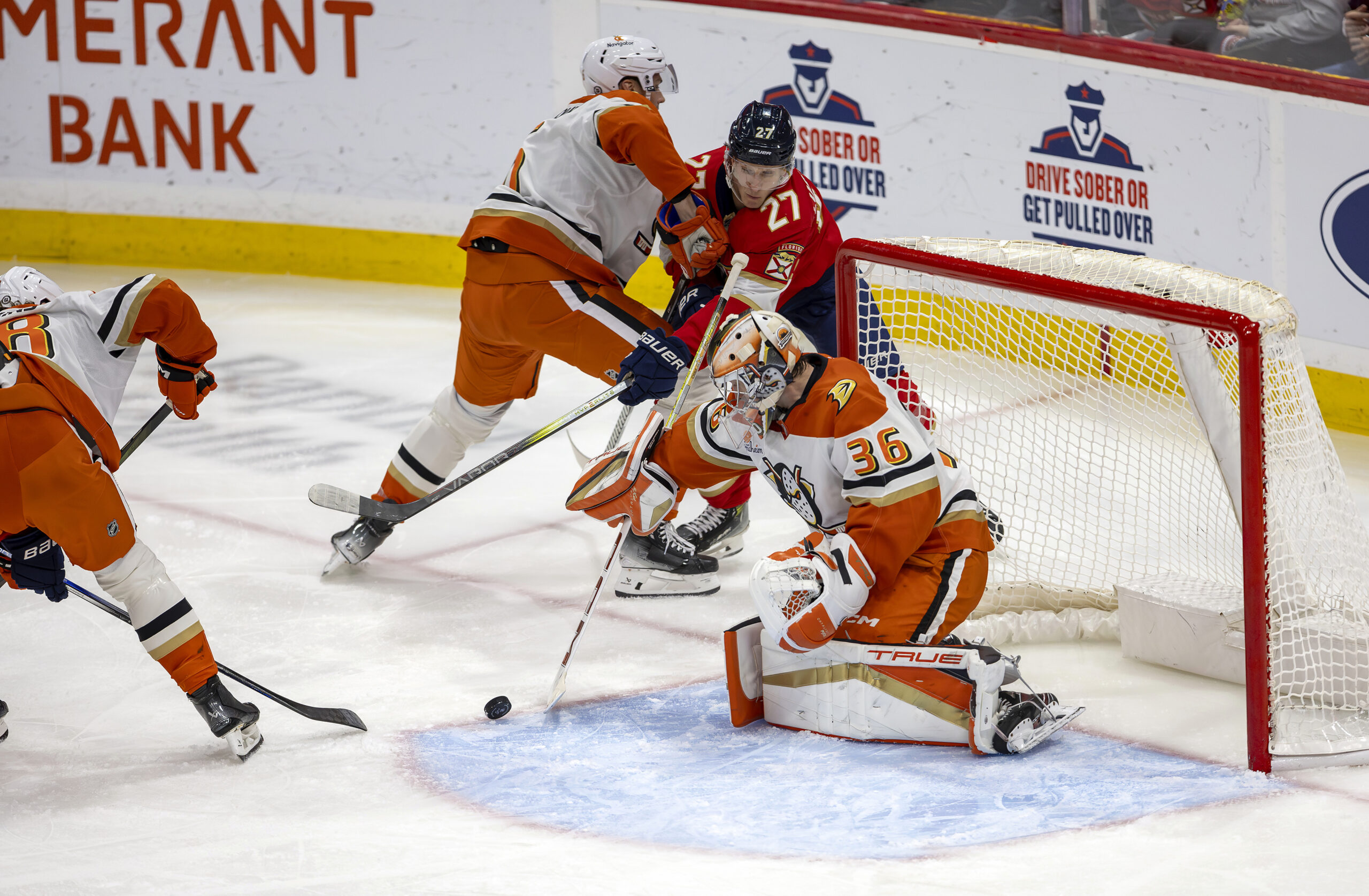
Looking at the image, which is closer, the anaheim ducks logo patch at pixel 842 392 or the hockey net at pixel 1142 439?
the hockey net at pixel 1142 439

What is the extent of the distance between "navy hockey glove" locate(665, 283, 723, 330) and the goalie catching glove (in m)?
0.59

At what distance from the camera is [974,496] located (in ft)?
10.2

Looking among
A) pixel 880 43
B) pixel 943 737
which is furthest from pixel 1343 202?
pixel 943 737

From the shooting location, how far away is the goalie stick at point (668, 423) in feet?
10.8

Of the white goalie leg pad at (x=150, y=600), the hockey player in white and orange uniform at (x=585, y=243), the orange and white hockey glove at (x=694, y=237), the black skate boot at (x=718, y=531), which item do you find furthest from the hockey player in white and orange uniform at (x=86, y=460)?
the black skate boot at (x=718, y=531)

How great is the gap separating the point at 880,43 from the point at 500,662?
10.2ft

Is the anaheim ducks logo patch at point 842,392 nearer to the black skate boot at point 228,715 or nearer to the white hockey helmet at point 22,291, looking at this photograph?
the black skate boot at point 228,715

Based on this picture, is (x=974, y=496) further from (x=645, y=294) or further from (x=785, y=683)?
(x=645, y=294)

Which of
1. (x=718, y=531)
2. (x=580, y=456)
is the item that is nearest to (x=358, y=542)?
(x=580, y=456)

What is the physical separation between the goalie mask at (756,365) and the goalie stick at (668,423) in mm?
376

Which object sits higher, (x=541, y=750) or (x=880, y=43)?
(x=880, y=43)

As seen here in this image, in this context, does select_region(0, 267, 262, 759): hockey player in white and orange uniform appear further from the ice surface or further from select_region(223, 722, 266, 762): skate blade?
the ice surface

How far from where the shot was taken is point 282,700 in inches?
124

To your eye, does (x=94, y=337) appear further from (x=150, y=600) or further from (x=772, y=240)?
(x=772, y=240)
